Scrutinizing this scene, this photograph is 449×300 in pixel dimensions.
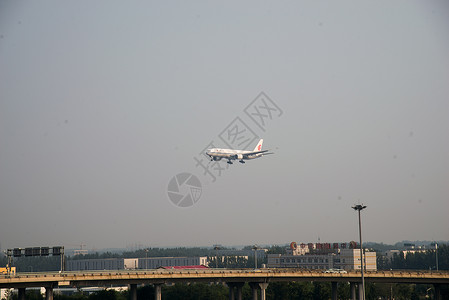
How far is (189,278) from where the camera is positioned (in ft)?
447

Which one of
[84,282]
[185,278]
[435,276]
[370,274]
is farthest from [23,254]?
[435,276]

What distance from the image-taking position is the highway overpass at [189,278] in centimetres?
11501

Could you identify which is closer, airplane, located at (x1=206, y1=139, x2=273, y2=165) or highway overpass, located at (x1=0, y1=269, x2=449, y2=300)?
highway overpass, located at (x1=0, y1=269, x2=449, y2=300)

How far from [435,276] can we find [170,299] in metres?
73.3

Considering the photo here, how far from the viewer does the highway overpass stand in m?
115

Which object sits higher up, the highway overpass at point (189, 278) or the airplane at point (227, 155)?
the airplane at point (227, 155)

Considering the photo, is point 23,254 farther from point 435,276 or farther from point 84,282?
point 435,276

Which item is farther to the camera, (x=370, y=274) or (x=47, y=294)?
(x=370, y=274)

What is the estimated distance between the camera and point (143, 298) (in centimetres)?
14825

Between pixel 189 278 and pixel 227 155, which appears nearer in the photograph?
pixel 189 278

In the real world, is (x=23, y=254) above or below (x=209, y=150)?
below

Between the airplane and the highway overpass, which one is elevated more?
the airplane

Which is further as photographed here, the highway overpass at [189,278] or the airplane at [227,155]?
the airplane at [227,155]

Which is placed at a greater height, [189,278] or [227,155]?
[227,155]
